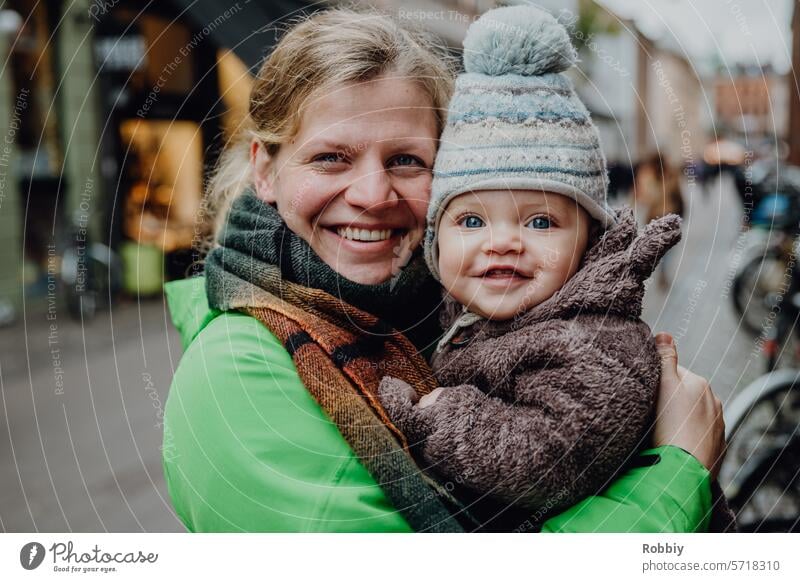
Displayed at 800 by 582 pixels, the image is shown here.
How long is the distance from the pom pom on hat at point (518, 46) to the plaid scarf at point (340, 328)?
0.29 m

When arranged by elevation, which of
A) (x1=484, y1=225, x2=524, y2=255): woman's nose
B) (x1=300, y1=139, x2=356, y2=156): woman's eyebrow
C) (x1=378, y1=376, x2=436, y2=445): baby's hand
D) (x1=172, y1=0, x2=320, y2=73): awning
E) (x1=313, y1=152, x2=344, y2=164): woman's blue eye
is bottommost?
(x1=378, y1=376, x2=436, y2=445): baby's hand

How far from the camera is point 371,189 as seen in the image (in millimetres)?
1064

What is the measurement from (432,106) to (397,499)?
0.53m

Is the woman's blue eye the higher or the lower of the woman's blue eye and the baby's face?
the higher

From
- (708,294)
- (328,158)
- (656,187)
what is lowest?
(708,294)

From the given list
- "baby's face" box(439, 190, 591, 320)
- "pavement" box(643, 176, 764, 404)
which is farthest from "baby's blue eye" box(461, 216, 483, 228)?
"pavement" box(643, 176, 764, 404)

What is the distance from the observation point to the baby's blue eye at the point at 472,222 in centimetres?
104

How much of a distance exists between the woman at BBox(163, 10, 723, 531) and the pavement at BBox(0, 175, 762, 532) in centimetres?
88

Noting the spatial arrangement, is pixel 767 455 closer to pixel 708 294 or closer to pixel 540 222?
pixel 708 294

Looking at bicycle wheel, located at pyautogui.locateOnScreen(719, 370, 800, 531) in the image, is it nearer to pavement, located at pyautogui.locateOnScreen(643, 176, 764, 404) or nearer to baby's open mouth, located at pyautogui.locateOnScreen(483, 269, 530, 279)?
pavement, located at pyautogui.locateOnScreen(643, 176, 764, 404)

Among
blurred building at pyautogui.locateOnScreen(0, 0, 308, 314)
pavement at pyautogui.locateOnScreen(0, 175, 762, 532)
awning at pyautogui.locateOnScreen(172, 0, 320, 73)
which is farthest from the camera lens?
pavement at pyautogui.locateOnScreen(0, 175, 762, 532)

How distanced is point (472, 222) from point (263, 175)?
13.1 inches

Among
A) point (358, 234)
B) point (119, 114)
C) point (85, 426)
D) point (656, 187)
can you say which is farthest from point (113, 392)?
point (358, 234)

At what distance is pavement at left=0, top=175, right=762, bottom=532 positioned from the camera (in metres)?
2.12
